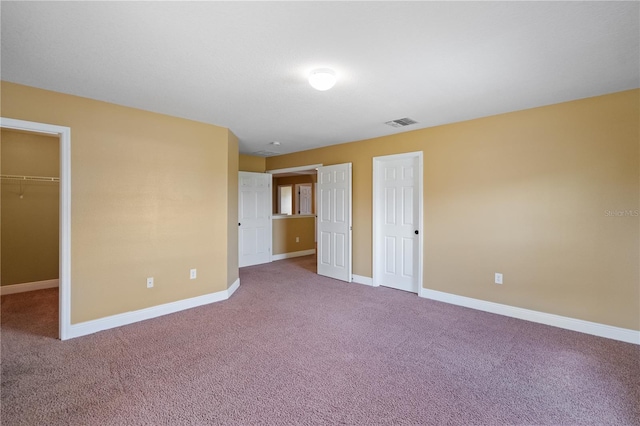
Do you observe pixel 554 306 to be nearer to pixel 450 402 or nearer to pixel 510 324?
pixel 510 324

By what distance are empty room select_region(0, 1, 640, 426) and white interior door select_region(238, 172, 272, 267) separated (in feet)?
4.95

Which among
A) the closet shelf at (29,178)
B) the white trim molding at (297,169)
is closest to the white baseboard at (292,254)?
the white trim molding at (297,169)

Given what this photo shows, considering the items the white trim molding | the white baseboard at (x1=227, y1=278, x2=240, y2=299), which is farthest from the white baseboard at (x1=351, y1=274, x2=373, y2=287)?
the white trim molding

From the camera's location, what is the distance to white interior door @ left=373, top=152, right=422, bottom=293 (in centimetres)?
435

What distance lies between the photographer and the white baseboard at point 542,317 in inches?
110

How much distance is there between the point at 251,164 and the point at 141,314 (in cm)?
385

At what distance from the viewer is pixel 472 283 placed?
3.71 meters

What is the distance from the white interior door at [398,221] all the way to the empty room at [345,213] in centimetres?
3

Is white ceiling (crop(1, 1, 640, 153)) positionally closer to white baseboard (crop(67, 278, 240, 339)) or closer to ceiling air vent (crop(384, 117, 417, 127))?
ceiling air vent (crop(384, 117, 417, 127))

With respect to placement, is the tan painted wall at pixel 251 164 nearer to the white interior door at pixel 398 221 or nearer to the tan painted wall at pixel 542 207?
the white interior door at pixel 398 221

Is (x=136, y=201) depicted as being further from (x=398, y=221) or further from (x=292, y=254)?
(x=292, y=254)

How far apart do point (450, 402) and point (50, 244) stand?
5.77 m

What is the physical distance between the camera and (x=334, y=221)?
5215 mm

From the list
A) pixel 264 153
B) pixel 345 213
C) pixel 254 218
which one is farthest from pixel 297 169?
pixel 345 213
